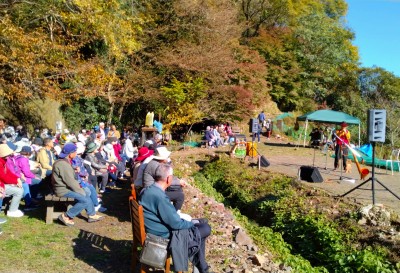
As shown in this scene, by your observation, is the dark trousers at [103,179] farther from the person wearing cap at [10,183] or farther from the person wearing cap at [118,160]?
the person wearing cap at [10,183]

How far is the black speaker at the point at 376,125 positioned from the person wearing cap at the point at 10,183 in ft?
23.3

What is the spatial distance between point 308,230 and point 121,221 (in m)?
3.63

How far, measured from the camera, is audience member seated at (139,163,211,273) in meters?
5.02

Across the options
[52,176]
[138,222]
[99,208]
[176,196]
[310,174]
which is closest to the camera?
[138,222]

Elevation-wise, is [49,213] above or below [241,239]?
above

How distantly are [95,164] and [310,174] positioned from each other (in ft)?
19.7

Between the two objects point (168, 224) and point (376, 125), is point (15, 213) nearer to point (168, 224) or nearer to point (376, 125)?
point (168, 224)

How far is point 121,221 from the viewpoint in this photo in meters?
8.15

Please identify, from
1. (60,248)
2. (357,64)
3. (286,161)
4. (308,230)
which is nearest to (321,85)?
(357,64)

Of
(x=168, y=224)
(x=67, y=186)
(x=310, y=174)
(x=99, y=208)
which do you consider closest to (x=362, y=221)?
(x=310, y=174)

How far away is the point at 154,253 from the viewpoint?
4.96 metres

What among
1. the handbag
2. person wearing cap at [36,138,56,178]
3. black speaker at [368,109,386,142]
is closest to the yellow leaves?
person wearing cap at [36,138,56,178]

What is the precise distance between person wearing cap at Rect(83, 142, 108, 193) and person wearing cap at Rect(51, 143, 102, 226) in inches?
90.7

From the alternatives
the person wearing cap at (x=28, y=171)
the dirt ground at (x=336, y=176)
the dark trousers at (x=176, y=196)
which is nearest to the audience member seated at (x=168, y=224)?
the dark trousers at (x=176, y=196)
